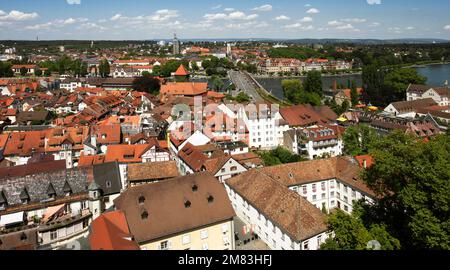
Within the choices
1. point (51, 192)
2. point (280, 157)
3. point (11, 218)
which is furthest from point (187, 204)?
point (280, 157)

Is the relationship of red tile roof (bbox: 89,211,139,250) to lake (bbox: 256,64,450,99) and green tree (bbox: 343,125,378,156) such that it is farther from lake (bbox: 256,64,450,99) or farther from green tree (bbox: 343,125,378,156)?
lake (bbox: 256,64,450,99)

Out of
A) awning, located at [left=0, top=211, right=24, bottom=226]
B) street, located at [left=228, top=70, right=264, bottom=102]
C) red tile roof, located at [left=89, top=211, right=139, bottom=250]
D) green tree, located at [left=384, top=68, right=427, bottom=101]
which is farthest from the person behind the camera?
green tree, located at [left=384, top=68, right=427, bottom=101]

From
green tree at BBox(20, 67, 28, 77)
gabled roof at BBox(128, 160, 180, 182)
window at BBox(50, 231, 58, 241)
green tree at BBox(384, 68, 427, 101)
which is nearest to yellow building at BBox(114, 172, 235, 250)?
window at BBox(50, 231, 58, 241)

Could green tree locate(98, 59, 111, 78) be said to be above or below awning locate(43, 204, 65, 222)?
above

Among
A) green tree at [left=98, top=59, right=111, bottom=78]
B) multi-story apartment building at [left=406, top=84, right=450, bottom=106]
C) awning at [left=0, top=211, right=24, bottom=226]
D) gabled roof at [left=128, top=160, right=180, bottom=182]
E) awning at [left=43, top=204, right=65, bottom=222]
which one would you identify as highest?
green tree at [left=98, top=59, right=111, bottom=78]

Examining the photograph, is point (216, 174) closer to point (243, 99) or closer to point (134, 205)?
point (134, 205)
